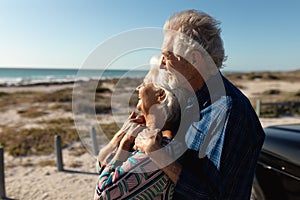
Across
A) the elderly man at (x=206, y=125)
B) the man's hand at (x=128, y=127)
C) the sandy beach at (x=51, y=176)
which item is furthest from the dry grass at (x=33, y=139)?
the elderly man at (x=206, y=125)

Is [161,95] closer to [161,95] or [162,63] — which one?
[161,95]

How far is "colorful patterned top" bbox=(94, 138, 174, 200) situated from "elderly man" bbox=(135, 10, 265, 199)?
0.05 metres

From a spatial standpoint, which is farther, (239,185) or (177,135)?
(177,135)

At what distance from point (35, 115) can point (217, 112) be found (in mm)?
14346

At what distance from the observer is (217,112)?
1310 mm

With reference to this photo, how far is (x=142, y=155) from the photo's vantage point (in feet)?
4.22

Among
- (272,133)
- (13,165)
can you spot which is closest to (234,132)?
(272,133)

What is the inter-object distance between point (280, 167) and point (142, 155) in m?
1.52

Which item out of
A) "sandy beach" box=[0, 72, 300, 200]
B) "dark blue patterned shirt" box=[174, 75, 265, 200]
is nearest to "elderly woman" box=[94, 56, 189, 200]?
"dark blue patterned shirt" box=[174, 75, 265, 200]

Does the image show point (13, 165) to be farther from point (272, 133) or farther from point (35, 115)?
point (35, 115)

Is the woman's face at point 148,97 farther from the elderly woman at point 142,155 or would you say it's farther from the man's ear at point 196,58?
the man's ear at point 196,58

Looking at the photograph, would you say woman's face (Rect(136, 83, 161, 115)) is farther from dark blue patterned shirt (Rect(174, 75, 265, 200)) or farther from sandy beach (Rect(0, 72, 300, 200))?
sandy beach (Rect(0, 72, 300, 200))

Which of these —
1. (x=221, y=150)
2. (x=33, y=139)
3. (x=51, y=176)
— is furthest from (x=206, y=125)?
(x=33, y=139)

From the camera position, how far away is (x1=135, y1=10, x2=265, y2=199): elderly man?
1.24 m
